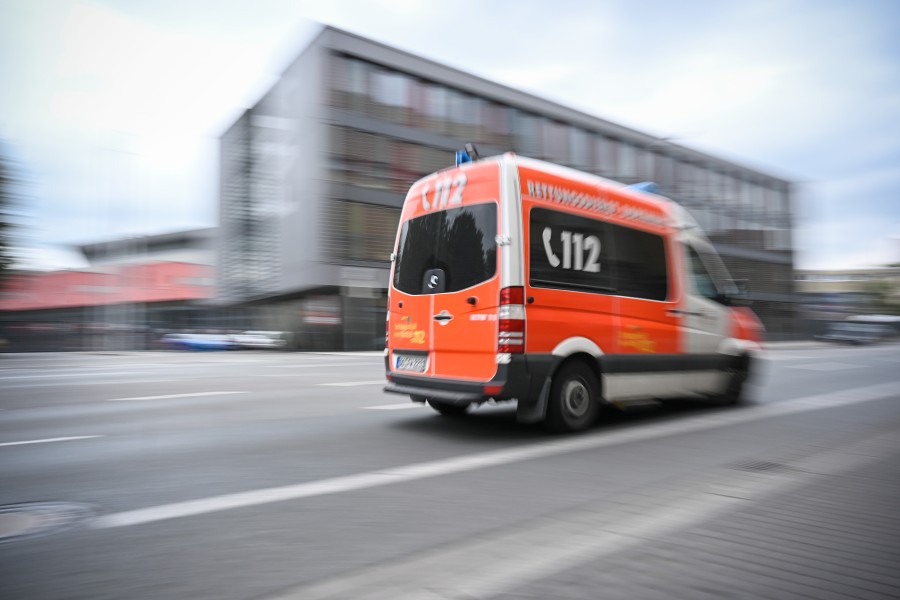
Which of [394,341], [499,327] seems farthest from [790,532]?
[394,341]

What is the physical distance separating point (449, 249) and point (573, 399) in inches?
70.5

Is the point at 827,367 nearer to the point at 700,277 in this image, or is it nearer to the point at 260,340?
the point at 700,277

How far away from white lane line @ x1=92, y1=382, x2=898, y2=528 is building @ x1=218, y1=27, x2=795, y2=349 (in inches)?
839

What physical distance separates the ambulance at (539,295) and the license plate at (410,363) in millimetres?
16

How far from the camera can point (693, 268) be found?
24.5 ft

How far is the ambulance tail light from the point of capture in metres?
5.34

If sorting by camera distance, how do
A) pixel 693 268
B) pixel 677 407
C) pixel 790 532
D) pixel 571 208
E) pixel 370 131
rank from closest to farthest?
pixel 790 532
pixel 571 208
pixel 693 268
pixel 677 407
pixel 370 131

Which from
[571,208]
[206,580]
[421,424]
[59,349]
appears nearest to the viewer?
[206,580]

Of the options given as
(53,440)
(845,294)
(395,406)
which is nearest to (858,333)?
(395,406)

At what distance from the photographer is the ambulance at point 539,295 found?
5.48 m

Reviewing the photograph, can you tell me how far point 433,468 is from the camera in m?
4.52

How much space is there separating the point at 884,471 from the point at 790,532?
2.01 m

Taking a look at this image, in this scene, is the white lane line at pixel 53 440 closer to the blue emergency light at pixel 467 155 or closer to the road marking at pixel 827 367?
the blue emergency light at pixel 467 155

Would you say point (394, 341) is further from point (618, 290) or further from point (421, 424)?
point (618, 290)
